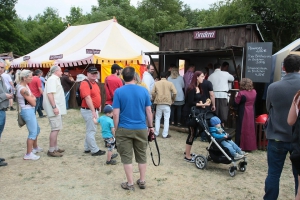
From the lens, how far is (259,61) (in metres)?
6.70

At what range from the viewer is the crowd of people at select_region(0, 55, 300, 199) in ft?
10.5

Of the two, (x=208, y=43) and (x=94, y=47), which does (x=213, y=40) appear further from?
(x=94, y=47)

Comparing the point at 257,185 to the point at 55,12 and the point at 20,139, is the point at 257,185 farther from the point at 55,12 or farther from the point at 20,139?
the point at 55,12

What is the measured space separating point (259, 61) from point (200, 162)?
10.1ft

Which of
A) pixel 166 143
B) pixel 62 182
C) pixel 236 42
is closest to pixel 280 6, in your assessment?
pixel 236 42

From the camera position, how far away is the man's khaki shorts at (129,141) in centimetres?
389

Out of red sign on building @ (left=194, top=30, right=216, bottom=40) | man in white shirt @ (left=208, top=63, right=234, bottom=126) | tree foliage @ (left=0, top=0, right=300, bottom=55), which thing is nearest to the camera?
man in white shirt @ (left=208, top=63, right=234, bottom=126)

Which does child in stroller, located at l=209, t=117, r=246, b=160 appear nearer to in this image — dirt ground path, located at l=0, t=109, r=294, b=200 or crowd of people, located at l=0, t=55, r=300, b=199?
crowd of people, located at l=0, t=55, r=300, b=199

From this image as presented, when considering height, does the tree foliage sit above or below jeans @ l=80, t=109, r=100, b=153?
above

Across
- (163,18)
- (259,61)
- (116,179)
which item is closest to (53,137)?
(116,179)

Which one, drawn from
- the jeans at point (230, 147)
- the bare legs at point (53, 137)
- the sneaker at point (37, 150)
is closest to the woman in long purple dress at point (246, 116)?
the jeans at point (230, 147)

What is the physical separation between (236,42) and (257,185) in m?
4.33

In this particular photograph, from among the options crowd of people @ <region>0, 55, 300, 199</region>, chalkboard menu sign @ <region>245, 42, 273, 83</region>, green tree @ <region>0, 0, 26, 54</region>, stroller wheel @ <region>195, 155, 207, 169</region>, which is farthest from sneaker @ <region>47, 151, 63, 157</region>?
green tree @ <region>0, 0, 26, 54</region>

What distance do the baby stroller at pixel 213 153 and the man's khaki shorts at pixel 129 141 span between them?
1370 mm
